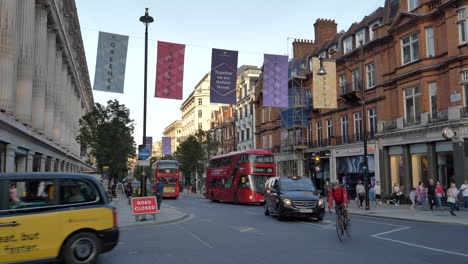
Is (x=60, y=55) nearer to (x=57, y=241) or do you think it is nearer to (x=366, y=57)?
(x=366, y=57)

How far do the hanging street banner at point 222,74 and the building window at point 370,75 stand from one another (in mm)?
16724

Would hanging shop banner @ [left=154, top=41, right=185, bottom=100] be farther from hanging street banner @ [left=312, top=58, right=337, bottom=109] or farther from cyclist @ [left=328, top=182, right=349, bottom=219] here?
hanging street banner @ [left=312, top=58, right=337, bottom=109]

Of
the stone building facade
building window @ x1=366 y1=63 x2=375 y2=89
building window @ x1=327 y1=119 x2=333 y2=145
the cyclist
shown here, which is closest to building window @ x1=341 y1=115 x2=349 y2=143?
building window @ x1=327 y1=119 x2=333 y2=145

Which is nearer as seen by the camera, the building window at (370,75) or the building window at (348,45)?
the building window at (370,75)

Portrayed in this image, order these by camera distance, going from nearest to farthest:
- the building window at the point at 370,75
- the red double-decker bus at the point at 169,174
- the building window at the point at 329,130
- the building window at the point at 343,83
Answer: the building window at the point at 370,75 → the building window at the point at 343,83 → the building window at the point at 329,130 → the red double-decker bus at the point at 169,174

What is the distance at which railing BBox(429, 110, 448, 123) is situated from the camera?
25.4m

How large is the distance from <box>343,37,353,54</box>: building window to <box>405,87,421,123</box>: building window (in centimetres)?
876

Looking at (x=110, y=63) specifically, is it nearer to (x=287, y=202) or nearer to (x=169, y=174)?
(x=287, y=202)

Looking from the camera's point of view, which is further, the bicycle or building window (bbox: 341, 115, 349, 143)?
building window (bbox: 341, 115, 349, 143)

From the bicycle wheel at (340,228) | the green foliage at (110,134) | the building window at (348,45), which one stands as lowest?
the bicycle wheel at (340,228)

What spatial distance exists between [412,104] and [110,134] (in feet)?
71.3

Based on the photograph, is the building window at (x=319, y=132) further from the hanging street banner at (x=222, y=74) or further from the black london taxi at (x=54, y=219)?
the black london taxi at (x=54, y=219)

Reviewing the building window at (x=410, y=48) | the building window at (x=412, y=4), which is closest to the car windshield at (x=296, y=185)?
the building window at (x=410, y=48)

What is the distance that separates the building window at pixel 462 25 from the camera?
2433 centimetres
